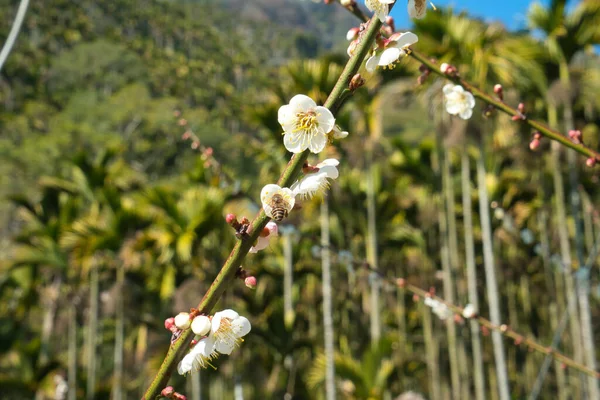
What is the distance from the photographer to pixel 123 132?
3597cm

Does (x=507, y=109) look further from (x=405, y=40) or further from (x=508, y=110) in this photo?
(x=405, y=40)

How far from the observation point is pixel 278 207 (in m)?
0.87

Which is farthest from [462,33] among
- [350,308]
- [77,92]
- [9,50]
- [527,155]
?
[77,92]

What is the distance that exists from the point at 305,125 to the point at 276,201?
0.17m

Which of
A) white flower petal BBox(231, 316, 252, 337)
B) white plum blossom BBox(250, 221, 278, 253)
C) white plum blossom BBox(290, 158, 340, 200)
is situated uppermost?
white plum blossom BBox(290, 158, 340, 200)

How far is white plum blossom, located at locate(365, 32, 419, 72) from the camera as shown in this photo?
1.00 metres

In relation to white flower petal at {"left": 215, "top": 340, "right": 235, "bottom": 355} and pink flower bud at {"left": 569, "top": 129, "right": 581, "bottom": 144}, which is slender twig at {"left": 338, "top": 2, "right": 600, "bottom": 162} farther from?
white flower petal at {"left": 215, "top": 340, "right": 235, "bottom": 355}

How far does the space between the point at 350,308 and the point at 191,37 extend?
164 ft

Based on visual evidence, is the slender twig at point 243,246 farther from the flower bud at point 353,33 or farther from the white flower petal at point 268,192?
the flower bud at point 353,33

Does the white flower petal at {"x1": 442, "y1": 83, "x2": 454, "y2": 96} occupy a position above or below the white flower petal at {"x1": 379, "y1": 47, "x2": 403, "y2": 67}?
above

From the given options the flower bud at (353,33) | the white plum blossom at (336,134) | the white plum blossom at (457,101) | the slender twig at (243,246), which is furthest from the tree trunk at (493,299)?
the slender twig at (243,246)

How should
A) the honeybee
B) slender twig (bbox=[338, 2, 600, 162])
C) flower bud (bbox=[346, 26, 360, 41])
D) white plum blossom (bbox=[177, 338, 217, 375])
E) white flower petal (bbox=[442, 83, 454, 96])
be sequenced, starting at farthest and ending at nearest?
1. white flower petal (bbox=[442, 83, 454, 96])
2. slender twig (bbox=[338, 2, 600, 162])
3. flower bud (bbox=[346, 26, 360, 41])
4. white plum blossom (bbox=[177, 338, 217, 375])
5. the honeybee

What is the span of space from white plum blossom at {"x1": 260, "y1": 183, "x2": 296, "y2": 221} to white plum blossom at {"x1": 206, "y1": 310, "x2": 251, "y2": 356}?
22cm

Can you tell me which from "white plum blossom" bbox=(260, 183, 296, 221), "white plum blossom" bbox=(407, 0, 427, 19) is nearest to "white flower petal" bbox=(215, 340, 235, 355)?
"white plum blossom" bbox=(260, 183, 296, 221)
